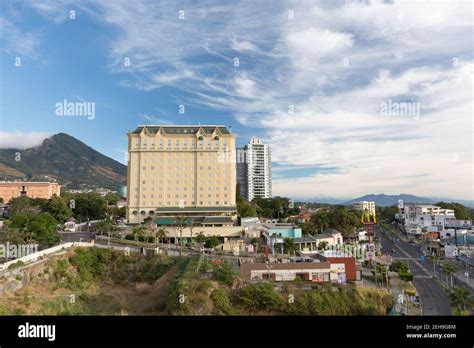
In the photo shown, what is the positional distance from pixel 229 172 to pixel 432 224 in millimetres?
27395

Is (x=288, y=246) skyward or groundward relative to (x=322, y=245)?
skyward

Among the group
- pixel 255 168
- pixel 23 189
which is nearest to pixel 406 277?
pixel 255 168

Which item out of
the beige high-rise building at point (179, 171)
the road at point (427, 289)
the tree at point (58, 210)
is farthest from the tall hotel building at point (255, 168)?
the road at point (427, 289)

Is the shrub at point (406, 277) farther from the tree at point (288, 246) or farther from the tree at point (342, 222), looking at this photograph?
the tree at point (342, 222)

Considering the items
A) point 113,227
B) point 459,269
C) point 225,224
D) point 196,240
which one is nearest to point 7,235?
point 113,227

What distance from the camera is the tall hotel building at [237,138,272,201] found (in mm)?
71812

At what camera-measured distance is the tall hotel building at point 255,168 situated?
236 ft

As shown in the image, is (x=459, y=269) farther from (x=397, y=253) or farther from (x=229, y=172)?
(x=229, y=172)

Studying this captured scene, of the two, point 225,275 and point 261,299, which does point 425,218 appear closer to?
point 225,275

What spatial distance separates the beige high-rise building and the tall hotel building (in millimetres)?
35657

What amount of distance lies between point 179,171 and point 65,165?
340ft

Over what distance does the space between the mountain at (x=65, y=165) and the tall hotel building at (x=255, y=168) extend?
5173 centimetres

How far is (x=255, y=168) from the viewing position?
72.1 meters
